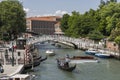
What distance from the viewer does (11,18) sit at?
170 feet

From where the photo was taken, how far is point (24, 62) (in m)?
28.5

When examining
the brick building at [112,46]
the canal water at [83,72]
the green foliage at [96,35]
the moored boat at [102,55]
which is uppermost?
the green foliage at [96,35]

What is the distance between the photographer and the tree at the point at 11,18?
51375 mm

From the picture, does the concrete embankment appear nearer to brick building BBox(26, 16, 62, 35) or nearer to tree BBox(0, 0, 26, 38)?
tree BBox(0, 0, 26, 38)

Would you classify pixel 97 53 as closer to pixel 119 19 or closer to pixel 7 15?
pixel 119 19

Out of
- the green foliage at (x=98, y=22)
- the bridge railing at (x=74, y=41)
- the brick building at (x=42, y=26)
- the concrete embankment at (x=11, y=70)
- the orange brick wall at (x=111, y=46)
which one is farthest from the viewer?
the brick building at (x=42, y=26)

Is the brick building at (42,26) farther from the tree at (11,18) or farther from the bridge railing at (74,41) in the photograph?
the tree at (11,18)

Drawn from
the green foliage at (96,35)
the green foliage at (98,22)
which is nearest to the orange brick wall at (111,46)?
the green foliage at (98,22)

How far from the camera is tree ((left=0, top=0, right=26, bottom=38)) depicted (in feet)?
169

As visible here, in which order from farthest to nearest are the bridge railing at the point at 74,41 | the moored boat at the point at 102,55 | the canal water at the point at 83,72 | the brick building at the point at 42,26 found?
1. the brick building at the point at 42,26
2. the bridge railing at the point at 74,41
3. the moored boat at the point at 102,55
4. the canal water at the point at 83,72

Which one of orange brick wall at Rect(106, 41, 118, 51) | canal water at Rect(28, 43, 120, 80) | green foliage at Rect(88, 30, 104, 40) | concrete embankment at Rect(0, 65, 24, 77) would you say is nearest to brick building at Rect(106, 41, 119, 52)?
orange brick wall at Rect(106, 41, 118, 51)

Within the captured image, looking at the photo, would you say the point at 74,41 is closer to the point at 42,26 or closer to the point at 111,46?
the point at 111,46

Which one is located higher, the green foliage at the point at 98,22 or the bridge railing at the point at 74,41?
the green foliage at the point at 98,22

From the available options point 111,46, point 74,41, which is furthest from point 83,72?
point 74,41
